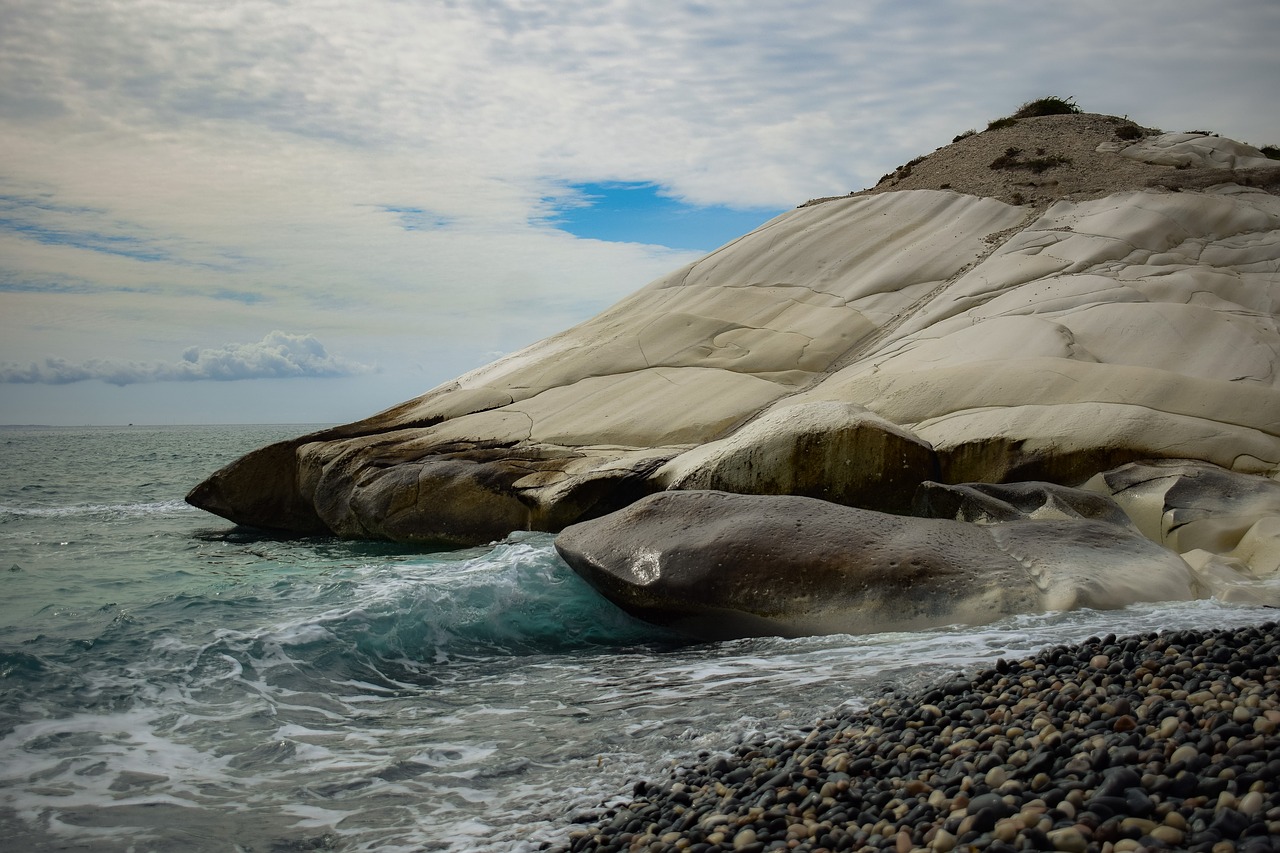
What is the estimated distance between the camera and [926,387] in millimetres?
11695

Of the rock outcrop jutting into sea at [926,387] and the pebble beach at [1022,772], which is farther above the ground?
the rock outcrop jutting into sea at [926,387]

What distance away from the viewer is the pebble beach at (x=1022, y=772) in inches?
124

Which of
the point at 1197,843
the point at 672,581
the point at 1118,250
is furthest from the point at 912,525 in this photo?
the point at 1118,250

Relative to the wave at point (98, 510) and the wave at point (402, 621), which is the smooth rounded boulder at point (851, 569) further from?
the wave at point (98, 510)

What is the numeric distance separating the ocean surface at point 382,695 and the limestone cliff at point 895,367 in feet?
8.89

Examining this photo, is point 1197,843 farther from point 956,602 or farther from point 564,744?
point 956,602

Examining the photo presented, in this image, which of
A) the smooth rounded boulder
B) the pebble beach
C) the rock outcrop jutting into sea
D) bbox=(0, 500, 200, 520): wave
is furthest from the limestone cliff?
the pebble beach

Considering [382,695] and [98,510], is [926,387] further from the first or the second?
[98,510]

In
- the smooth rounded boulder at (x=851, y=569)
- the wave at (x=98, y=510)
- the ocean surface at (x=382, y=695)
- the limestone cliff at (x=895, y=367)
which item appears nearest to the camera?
Result: the ocean surface at (x=382, y=695)

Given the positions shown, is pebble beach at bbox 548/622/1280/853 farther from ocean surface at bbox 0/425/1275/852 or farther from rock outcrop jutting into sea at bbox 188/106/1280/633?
rock outcrop jutting into sea at bbox 188/106/1280/633

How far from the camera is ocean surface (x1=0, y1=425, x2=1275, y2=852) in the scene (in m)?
4.54

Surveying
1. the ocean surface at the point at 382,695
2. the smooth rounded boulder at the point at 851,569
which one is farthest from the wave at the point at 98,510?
the smooth rounded boulder at the point at 851,569

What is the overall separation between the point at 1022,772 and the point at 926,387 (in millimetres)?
8556

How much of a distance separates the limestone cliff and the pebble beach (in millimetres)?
5180
